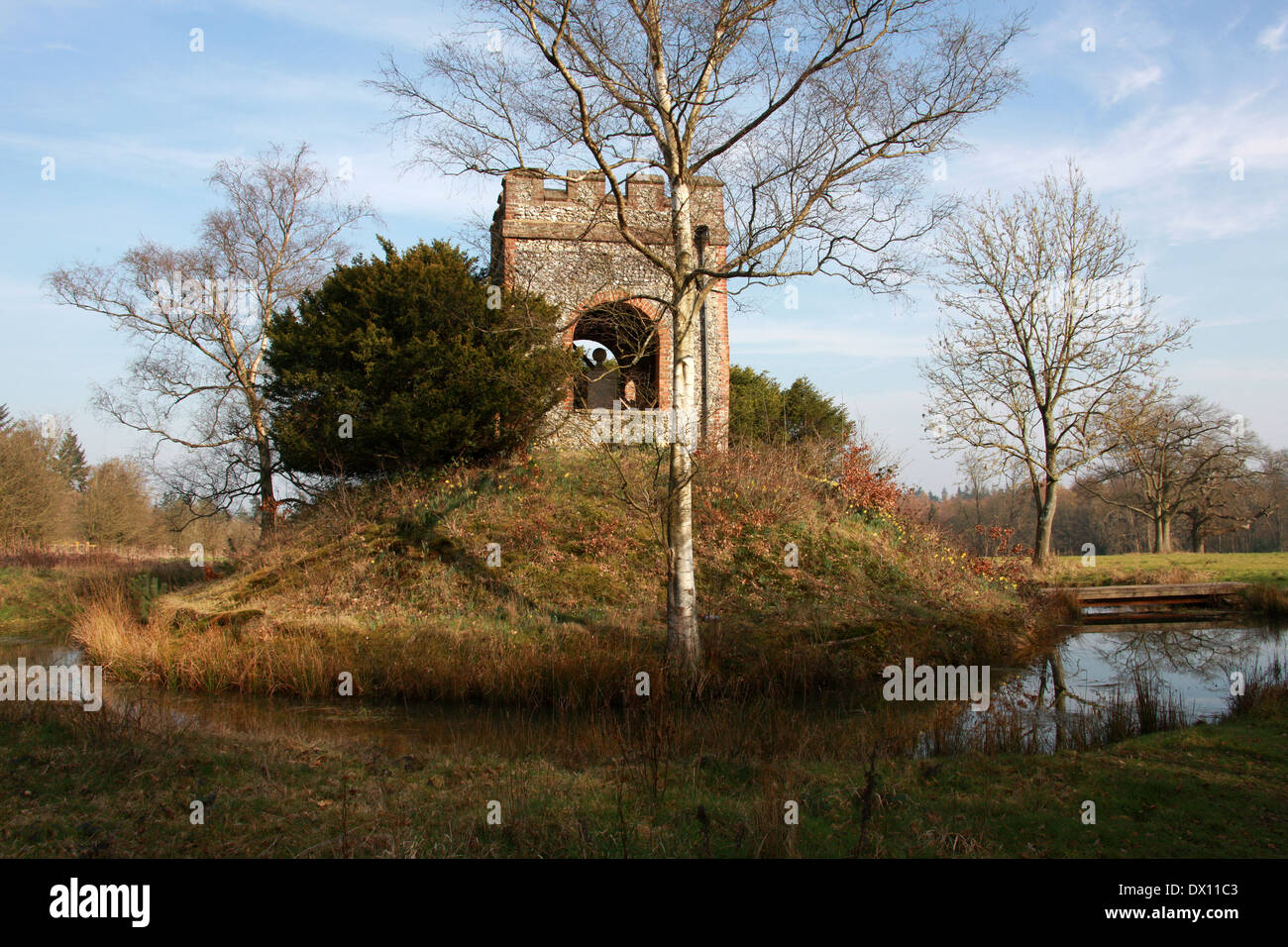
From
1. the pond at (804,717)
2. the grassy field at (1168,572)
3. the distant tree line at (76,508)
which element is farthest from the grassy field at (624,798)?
the distant tree line at (76,508)

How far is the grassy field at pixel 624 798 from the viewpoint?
14.6ft

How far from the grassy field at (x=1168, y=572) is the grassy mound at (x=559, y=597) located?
18.2ft

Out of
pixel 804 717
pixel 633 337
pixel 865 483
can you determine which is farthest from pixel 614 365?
pixel 804 717

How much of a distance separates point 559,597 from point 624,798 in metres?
6.26

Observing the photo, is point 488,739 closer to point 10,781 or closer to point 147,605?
point 10,781

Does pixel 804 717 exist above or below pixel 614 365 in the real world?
below

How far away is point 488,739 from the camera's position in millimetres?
7445

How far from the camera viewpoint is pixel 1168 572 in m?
18.7

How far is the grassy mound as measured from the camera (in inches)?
382

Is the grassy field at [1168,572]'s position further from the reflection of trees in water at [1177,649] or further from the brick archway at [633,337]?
the brick archway at [633,337]

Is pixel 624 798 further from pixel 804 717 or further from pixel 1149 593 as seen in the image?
pixel 1149 593

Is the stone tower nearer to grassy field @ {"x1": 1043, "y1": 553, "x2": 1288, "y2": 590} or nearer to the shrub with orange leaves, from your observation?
the shrub with orange leaves
